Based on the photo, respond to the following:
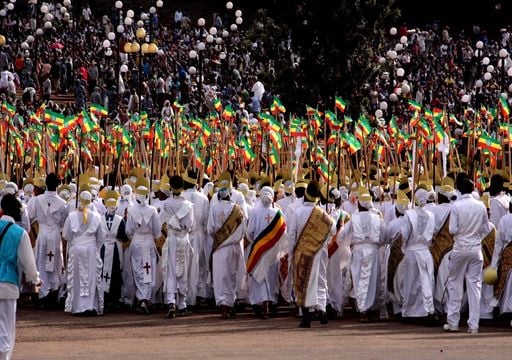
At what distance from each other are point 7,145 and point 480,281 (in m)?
11.1

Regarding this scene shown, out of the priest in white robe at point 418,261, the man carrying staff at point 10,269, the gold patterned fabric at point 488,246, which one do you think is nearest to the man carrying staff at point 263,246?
the priest in white robe at point 418,261

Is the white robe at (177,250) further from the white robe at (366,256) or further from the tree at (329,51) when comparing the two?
the tree at (329,51)

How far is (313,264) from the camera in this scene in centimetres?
2123

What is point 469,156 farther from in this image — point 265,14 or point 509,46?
point 509,46

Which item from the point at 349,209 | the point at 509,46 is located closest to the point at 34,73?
the point at 509,46

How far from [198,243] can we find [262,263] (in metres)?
1.35

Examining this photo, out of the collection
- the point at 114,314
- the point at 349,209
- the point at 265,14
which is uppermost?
the point at 265,14

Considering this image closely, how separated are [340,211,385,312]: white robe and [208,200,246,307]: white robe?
5.29 ft

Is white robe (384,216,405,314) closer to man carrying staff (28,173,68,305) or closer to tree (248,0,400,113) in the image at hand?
man carrying staff (28,173,68,305)

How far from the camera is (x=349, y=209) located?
76.4 ft

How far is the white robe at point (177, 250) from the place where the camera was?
22125 millimetres

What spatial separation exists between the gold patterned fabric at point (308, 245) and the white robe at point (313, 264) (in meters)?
0.05

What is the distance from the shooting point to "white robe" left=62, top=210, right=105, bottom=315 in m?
22.2

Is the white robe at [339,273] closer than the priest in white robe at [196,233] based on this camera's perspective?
Yes
